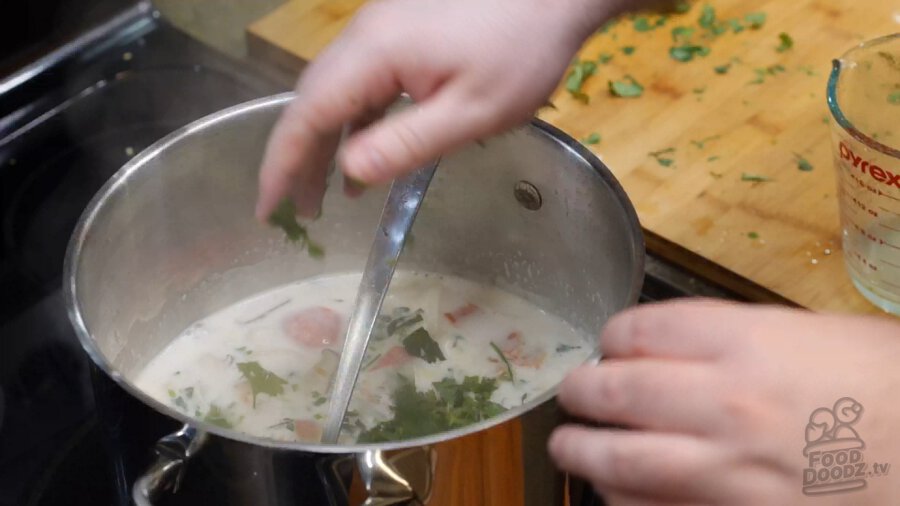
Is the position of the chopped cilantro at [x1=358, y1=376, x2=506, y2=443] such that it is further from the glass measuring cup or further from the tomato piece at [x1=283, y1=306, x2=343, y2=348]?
the glass measuring cup

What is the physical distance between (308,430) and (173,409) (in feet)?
0.67

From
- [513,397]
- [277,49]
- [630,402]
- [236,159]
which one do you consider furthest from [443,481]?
[277,49]

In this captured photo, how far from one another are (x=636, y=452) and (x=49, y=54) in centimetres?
75

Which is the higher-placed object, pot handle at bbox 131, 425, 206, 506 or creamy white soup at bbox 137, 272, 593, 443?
pot handle at bbox 131, 425, 206, 506

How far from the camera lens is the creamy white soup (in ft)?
2.37

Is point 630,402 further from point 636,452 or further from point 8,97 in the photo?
point 8,97

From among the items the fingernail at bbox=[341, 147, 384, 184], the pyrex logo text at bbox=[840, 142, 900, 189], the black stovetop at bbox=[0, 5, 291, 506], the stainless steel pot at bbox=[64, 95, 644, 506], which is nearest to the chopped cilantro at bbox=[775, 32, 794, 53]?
the pyrex logo text at bbox=[840, 142, 900, 189]

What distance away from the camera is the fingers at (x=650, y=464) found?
1.43ft

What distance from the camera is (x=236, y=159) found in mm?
761

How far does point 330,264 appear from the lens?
890 mm

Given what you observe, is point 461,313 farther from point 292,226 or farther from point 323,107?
point 323,107

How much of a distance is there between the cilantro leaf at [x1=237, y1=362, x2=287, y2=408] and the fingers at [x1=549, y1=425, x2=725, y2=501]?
348 millimetres

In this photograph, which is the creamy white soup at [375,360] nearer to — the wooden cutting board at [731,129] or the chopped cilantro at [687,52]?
the wooden cutting board at [731,129]

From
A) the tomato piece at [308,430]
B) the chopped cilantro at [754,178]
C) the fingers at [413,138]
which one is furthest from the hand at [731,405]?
Result: the chopped cilantro at [754,178]
